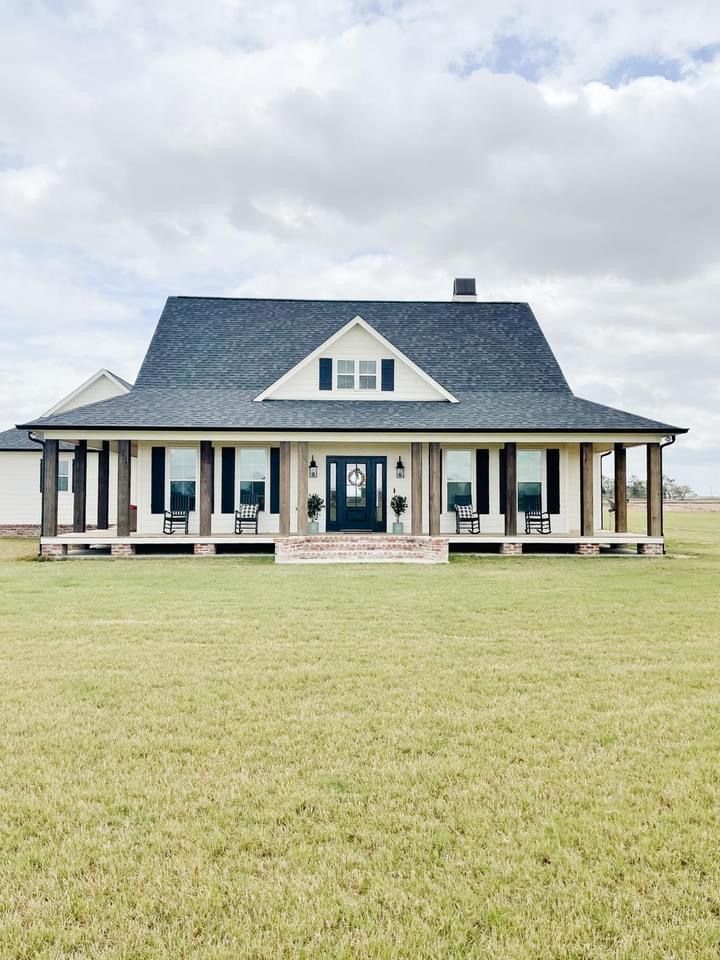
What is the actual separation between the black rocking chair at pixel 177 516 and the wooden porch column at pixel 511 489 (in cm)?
905

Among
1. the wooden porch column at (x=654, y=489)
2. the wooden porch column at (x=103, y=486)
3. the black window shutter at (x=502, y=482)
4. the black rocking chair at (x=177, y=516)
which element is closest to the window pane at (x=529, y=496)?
the black window shutter at (x=502, y=482)

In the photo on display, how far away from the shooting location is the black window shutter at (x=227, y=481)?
18.1 metres

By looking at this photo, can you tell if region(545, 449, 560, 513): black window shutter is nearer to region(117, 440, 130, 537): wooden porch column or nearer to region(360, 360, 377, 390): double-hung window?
region(360, 360, 377, 390): double-hung window

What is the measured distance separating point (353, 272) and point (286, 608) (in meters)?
45.6

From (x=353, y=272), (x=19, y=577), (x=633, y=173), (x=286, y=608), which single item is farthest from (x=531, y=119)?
(x=353, y=272)

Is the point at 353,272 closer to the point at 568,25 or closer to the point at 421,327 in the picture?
the point at 421,327

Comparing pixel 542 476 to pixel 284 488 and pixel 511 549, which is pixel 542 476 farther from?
pixel 284 488

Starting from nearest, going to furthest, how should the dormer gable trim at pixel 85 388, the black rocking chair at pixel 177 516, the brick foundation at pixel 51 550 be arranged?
the brick foundation at pixel 51 550 → the black rocking chair at pixel 177 516 → the dormer gable trim at pixel 85 388

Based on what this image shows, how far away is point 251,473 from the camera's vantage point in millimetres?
18188

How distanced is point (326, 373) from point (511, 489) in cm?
654

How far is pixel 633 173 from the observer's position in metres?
21.9

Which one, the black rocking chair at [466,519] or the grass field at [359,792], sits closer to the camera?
the grass field at [359,792]

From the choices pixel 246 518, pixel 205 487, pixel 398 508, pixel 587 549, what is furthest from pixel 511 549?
pixel 205 487

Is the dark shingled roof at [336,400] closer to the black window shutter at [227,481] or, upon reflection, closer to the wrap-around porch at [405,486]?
the wrap-around porch at [405,486]
